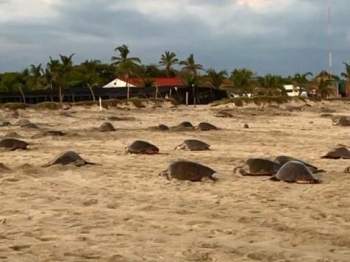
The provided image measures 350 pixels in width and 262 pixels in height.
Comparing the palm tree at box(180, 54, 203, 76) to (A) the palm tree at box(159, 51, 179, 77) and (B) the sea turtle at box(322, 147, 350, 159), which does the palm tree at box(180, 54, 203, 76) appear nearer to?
(A) the palm tree at box(159, 51, 179, 77)

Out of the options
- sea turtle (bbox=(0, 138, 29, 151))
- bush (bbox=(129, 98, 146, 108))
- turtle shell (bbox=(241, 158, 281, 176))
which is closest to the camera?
turtle shell (bbox=(241, 158, 281, 176))

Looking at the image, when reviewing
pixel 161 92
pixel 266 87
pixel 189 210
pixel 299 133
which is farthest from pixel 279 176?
pixel 266 87

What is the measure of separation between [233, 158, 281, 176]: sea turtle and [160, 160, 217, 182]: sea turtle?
0.83 metres

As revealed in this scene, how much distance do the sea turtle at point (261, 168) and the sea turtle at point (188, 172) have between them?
834 mm

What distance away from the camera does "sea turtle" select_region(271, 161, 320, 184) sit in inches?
434

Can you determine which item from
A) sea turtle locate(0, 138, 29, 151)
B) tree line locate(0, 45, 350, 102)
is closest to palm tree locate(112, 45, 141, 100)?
tree line locate(0, 45, 350, 102)

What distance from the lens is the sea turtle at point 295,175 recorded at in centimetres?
1102

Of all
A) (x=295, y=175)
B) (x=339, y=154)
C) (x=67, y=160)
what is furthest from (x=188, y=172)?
(x=339, y=154)

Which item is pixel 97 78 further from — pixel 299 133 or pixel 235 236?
pixel 235 236

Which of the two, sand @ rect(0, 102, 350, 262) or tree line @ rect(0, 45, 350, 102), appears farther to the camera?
tree line @ rect(0, 45, 350, 102)

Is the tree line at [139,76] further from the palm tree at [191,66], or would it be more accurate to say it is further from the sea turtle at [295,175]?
the sea turtle at [295,175]

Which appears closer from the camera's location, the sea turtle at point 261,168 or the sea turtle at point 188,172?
the sea turtle at point 188,172

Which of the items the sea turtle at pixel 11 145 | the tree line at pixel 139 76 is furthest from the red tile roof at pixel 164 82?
the sea turtle at pixel 11 145

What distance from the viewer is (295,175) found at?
11.1 m
